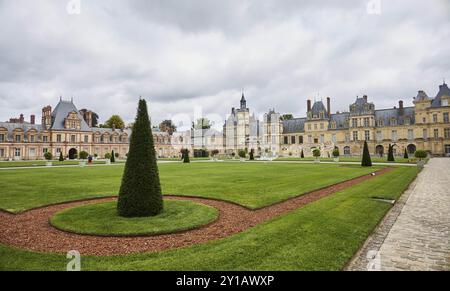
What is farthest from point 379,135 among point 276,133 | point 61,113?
point 61,113

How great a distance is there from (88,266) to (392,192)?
12.3 meters

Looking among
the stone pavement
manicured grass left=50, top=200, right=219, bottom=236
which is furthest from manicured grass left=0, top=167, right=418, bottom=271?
manicured grass left=50, top=200, right=219, bottom=236

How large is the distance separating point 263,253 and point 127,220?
166 inches

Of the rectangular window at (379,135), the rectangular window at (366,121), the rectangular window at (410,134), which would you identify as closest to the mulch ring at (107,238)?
the rectangular window at (410,134)

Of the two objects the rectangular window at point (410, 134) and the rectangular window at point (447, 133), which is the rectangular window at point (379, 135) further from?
the rectangular window at point (447, 133)

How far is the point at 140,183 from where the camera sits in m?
7.65

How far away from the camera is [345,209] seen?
8.47 m

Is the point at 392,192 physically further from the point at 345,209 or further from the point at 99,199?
the point at 99,199

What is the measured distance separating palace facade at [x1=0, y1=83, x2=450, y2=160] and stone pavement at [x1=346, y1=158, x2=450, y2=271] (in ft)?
184

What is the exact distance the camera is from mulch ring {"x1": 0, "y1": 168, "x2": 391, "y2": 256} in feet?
18.1

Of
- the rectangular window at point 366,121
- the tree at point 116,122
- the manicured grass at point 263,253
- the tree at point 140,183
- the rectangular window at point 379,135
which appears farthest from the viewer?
the tree at point 116,122

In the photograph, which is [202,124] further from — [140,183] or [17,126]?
[140,183]

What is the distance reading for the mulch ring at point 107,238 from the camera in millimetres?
5531

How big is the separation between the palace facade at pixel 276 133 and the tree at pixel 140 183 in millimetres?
57507
